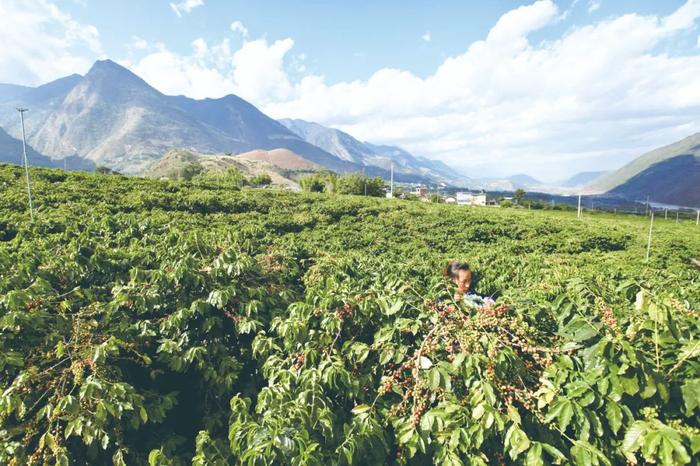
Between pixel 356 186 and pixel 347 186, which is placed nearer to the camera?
pixel 347 186

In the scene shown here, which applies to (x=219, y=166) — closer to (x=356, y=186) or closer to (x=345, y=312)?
(x=356, y=186)

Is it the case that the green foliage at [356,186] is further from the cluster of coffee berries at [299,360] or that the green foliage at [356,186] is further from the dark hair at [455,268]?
the cluster of coffee berries at [299,360]

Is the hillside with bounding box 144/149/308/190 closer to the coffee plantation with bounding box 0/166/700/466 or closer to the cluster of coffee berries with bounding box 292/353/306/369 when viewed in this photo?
the coffee plantation with bounding box 0/166/700/466

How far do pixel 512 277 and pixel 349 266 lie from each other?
4704mm

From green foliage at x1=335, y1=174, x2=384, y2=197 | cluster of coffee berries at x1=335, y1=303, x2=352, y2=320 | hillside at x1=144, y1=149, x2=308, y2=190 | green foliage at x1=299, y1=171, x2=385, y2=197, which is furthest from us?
hillside at x1=144, y1=149, x2=308, y2=190

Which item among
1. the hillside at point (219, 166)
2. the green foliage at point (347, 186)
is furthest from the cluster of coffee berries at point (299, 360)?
the hillside at point (219, 166)

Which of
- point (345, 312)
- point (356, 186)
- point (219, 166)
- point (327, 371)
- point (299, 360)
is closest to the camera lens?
point (327, 371)

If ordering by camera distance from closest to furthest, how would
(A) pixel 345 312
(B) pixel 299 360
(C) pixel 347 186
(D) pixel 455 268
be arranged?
(B) pixel 299 360 → (A) pixel 345 312 → (D) pixel 455 268 → (C) pixel 347 186

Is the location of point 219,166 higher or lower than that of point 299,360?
higher

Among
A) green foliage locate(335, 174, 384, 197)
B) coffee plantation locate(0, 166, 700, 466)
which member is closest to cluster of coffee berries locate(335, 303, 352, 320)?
coffee plantation locate(0, 166, 700, 466)

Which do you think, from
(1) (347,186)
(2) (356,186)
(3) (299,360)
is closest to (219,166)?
(1) (347,186)

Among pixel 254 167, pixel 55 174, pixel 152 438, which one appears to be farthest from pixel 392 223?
pixel 254 167

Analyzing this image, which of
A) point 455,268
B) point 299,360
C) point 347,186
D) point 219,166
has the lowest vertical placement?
point 299,360

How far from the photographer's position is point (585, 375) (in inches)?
88.9
